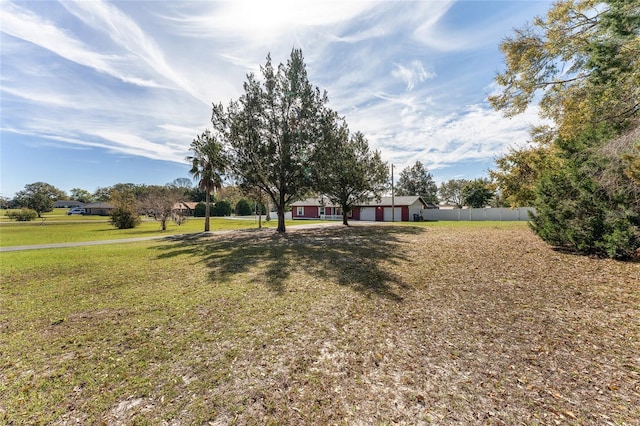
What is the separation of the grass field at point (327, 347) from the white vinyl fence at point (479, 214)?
31.3 meters

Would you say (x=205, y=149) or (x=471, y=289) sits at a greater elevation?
(x=205, y=149)

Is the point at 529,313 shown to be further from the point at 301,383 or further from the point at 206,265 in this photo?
the point at 206,265

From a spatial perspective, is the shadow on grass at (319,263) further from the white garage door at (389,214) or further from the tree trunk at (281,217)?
the white garage door at (389,214)

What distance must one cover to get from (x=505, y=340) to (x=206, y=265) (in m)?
9.24

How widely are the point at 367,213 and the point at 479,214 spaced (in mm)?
15625

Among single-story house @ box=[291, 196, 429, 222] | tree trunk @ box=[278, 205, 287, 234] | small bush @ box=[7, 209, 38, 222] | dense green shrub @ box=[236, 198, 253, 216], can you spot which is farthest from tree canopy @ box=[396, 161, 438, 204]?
small bush @ box=[7, 209, 38, 222]

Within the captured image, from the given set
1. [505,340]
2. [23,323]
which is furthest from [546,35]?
[23,323]

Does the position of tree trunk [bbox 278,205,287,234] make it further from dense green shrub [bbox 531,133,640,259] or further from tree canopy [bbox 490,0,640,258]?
dense green shrub [bbox 531,133,640,259]

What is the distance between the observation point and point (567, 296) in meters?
5.98

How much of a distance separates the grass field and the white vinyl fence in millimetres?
31255

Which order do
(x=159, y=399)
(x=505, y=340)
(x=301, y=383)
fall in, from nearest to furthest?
(x=159, y=399), (x=301, y=383), (x=505, y=340)

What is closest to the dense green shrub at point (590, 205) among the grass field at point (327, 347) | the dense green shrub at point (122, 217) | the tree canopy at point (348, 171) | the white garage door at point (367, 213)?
the grass field at point (327, 347)

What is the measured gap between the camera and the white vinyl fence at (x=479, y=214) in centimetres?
3441

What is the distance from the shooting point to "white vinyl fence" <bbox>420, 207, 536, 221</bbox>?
3441 centimetres
